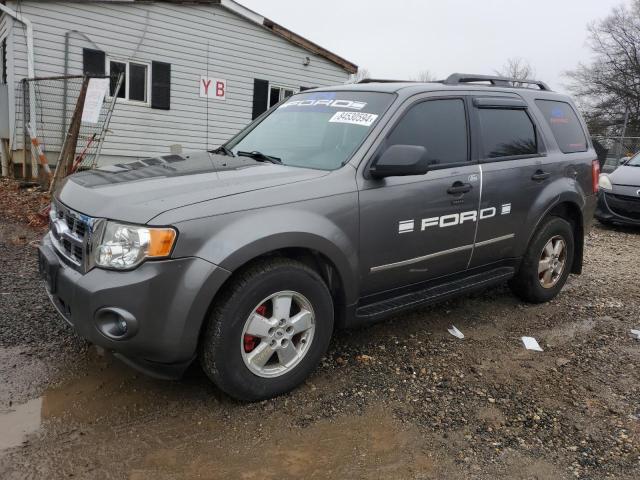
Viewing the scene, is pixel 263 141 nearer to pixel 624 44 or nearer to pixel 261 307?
pixel 261 307

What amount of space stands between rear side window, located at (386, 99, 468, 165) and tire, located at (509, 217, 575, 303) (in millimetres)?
1231

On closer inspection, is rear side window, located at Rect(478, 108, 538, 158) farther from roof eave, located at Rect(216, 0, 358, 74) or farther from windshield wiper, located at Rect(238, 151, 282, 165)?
roof eave, located at Rect(216, 0, 358, 74)

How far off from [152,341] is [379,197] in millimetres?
1541

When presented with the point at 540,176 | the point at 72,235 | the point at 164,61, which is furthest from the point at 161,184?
the point at 164,61

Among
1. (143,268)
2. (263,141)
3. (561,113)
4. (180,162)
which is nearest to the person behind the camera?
(143,268)

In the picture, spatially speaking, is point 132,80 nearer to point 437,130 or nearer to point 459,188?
point 437,130

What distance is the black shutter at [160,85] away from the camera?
12.3 metres

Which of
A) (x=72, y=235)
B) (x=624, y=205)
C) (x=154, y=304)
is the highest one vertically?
(x=72, y=235)

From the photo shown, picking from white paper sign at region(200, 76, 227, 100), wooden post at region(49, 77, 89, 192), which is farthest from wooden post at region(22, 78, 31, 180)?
white paper sign at region(200, 76, 227, 100)

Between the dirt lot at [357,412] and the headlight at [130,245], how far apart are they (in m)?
0.86

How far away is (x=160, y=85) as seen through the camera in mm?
12422

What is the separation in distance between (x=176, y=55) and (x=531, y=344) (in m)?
11.1

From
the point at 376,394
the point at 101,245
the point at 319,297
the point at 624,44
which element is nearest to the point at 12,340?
the point at 101,245

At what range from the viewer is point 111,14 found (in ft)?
37.9
